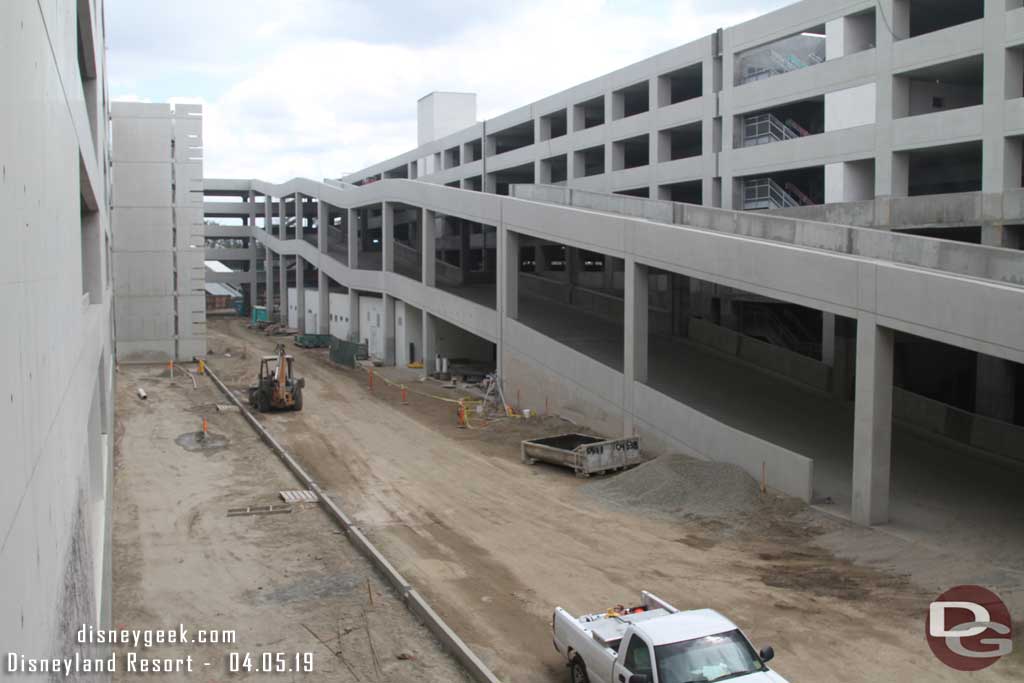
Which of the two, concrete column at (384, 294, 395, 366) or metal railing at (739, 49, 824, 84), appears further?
concrete column at (384, 294, 395, 366)

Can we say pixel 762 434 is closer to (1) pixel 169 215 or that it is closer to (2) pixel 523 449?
(2) pixel 523 449

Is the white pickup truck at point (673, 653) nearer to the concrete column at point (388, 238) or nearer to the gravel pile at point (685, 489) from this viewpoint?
the gravel pile at point (685, 489)

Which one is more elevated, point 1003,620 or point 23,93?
point 23,93

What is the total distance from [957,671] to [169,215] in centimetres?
4828

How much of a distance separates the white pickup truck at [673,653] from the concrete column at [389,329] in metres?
39.7

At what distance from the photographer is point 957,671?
1236 cm

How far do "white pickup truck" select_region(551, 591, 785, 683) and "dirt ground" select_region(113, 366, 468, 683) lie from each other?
221 centimetres

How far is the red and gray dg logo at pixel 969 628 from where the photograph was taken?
1277 cm

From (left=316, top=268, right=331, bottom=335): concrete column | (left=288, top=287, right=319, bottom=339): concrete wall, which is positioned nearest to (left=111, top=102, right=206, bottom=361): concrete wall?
(left=316, top=268, right=331, bottom=335): concrete column

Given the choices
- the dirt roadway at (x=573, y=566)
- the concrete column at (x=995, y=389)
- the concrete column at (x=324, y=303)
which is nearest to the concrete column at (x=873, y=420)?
the dirt roadway at (x=573, y=566)

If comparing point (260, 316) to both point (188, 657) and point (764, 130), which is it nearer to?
point (764, 130)

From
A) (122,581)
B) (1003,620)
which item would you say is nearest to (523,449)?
(122,581)

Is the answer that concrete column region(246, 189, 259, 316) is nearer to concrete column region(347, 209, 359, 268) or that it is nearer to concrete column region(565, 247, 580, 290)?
Result: concrete column region(347, 209, 359, 268)

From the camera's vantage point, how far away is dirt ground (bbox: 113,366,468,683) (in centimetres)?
1306
